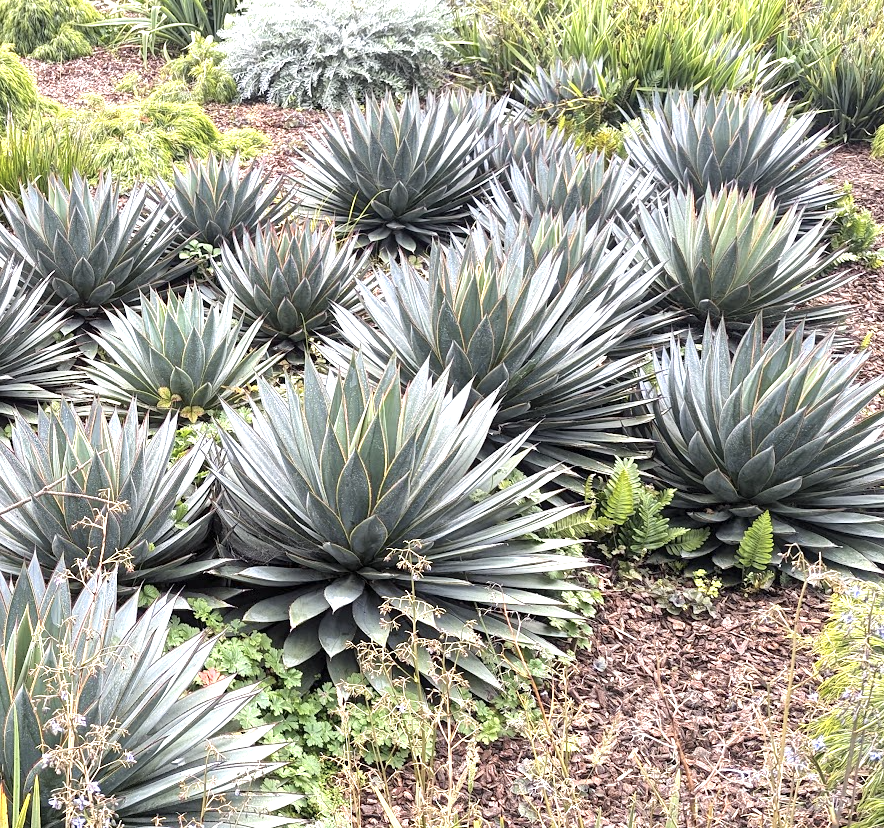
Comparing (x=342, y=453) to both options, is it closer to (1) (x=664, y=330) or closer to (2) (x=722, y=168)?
(1) (x=664, y=330)

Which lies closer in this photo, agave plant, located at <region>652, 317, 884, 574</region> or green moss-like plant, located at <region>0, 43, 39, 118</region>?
agave plant, located at <region>652, 317, 884, 574</region>

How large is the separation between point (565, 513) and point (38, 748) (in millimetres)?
2074

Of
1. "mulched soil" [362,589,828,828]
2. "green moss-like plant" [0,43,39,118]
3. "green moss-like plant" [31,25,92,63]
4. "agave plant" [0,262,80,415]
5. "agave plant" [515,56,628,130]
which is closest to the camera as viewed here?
"mulched soil" [362,589,828,828]

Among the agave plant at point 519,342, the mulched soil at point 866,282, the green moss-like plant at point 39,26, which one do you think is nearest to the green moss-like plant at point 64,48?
the green moss-like plant at point 39,26

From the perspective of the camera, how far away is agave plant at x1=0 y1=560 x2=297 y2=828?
2.17 metres

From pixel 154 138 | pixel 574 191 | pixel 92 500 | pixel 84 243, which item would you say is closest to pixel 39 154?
pixel 154 138

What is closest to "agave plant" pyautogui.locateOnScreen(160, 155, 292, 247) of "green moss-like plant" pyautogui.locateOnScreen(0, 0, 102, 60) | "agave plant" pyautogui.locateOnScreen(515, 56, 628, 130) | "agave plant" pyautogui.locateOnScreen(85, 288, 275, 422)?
"agave plant" pyautogui.locateOnScreen(85, 288, 275, 422)

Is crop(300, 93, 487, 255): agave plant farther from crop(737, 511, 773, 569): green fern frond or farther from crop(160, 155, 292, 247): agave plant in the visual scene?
crop(737, 511, 773, 569): green fern frond

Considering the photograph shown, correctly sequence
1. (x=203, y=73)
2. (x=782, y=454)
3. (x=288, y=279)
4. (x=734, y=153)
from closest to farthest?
(x=782, y=454) < (x=288, y=279) < (x=734, y=153) < (x=203, y=73)

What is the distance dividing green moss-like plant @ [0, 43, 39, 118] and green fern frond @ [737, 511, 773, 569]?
6680 mm

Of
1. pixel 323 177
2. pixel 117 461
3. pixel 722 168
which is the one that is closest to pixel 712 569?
pixel 117 461

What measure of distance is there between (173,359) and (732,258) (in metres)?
3.02

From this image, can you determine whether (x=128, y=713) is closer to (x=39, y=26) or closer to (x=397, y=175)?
(x=397, y=175)

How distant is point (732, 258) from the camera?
495 cm
